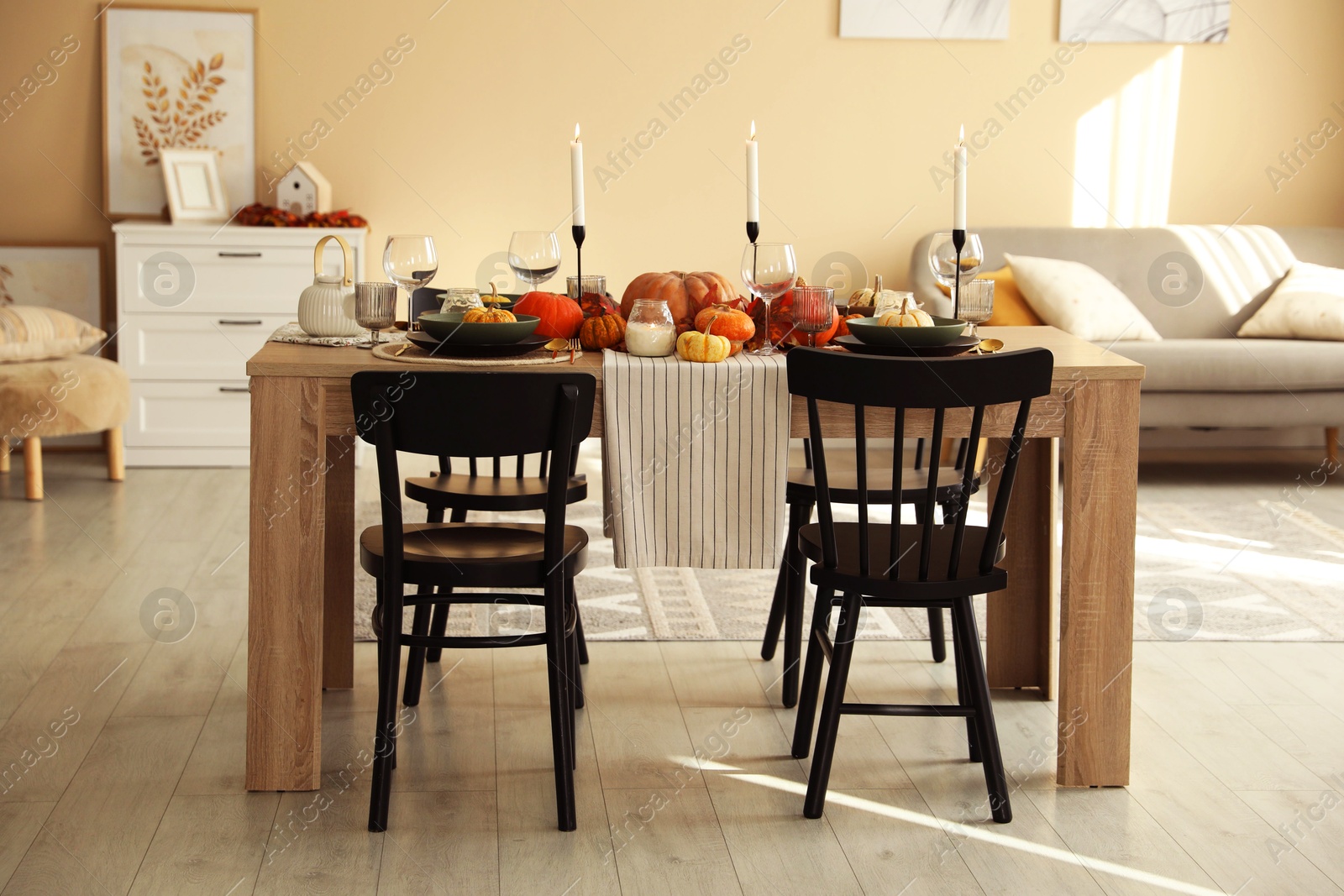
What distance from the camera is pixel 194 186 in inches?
183

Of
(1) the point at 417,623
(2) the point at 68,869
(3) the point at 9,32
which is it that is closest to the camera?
(2) the point at 68,869

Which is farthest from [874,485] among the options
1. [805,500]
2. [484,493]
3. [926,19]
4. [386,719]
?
[926,19]

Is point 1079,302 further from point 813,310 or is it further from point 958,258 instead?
point 813,310

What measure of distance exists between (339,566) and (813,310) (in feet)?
3.40

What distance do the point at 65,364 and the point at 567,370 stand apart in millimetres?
2858

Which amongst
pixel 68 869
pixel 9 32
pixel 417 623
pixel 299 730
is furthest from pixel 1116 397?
pixel 9 32

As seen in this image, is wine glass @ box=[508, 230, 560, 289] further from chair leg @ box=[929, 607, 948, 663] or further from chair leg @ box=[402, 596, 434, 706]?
chair leg @ box=[929, 607, 948, 663]

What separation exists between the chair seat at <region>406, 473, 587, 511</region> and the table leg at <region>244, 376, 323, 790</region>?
38 cm

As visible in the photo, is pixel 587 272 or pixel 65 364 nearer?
pixel 65 364

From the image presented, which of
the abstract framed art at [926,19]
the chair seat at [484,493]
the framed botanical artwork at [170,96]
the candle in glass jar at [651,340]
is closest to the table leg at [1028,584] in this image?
the candle in glass jar at [651,340]

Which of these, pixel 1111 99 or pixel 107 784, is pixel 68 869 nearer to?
pixel 107 784

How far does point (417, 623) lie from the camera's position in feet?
7.35

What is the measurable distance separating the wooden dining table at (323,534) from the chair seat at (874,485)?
0.84ft

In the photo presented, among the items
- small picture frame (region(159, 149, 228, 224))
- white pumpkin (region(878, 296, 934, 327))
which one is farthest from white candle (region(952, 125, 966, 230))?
small picture frame (region(159, 149, 228, 224))
